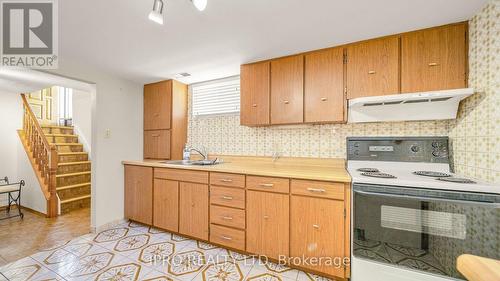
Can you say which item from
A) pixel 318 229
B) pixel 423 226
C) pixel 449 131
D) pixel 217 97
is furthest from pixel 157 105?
pixel 449 131

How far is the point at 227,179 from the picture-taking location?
2.06 metres

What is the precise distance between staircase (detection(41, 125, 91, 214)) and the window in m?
Answer: 2.62

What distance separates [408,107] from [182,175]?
7.73 feet

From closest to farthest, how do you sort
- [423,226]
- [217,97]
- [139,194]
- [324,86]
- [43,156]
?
[423,226], [324,86], [139,194], [217,97], [43,156]

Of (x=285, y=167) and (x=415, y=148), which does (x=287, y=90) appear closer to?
(x=285, y=167)

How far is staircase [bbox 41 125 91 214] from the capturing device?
3463mm

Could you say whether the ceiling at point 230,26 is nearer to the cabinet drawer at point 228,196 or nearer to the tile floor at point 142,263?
the cabinet drawer at point 228,196

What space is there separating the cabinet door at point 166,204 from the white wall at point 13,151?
8.30 ft

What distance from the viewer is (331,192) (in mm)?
1603

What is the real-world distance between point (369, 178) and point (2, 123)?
5750mm

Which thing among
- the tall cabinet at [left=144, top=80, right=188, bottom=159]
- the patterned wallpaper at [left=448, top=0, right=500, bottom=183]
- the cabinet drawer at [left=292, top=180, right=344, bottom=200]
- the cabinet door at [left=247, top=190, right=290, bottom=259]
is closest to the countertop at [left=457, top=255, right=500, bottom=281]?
the cabinet drawer at [left=292, top=180, right=344, bottom=200]

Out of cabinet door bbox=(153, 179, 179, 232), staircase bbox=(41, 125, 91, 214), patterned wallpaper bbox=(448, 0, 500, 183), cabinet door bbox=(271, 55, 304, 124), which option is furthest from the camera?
staircase bbox=(41, 125, 91, 214)

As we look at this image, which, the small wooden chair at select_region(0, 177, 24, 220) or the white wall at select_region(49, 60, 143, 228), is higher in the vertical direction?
the white wall at select_region(49, 60, 143, 228)

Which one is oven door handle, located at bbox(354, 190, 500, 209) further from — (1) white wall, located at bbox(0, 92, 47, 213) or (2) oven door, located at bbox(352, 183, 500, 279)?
(1) white wall, located at bbox(0, 92, 47, 213)
